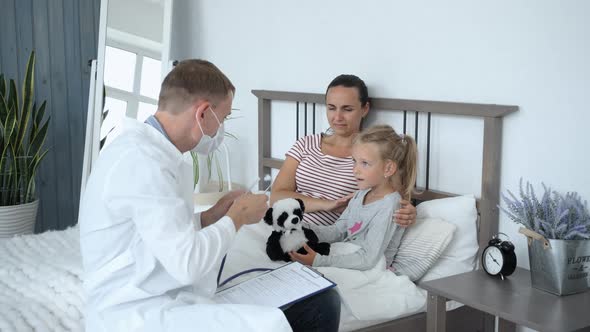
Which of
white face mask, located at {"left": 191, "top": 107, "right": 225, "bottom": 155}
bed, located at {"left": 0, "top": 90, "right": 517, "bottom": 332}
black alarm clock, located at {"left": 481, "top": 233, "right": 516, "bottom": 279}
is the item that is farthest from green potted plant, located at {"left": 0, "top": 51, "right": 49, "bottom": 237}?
black alarm clock, located at {"left": 481, "top": 233, "right": 516, "bottom": 279}

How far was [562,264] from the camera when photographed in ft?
5.48

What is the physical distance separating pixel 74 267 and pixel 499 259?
1313 millimetres

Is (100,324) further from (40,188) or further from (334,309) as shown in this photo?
(40,188)

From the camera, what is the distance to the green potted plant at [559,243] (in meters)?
1.66

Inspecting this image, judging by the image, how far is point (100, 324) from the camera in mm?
1420

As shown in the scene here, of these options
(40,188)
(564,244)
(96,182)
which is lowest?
(40,188)

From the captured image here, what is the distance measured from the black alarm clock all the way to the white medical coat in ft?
2.51

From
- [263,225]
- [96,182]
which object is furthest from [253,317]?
[263,225]

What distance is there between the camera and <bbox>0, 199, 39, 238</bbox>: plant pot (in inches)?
137

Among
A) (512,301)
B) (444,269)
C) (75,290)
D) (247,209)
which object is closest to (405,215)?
(444,269)

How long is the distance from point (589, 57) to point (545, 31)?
168 mm

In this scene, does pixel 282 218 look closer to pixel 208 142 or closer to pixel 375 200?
pixel 375 200

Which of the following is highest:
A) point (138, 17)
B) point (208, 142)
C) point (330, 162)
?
point (138, 17)

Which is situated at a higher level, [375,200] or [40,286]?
[375,200]
